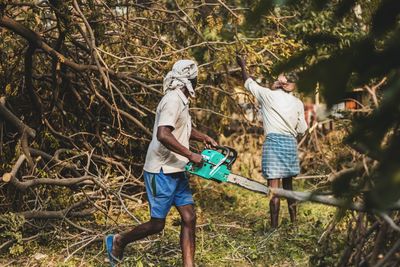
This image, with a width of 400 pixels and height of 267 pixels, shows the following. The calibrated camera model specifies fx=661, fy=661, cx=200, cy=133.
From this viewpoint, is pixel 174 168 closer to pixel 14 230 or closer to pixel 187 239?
pixel 187 239

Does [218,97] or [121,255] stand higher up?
[218,97]

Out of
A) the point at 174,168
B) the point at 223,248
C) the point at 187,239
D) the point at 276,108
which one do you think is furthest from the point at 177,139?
the point at 276,108

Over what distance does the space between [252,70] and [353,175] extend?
5.73 metres

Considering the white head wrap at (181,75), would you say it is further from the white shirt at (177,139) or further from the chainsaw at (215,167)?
the chainsaw at (215,167)

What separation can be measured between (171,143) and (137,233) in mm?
871

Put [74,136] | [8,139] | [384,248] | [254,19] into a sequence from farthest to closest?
[74,136]
[8,139]
[384,248]
[254,19]

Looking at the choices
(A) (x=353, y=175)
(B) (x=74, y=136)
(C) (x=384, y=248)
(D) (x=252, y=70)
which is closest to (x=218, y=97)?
(D) (x=252, y=70)

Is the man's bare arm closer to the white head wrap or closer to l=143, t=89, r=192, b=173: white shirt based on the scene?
l=143, t=89, r=192, b=173: white shirt

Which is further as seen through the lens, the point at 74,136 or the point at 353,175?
the point at 74,136

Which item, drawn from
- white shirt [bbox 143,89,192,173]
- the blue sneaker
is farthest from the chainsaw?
the blue sneaker

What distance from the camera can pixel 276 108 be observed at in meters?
6.98

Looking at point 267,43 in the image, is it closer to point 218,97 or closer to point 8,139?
point 218,97

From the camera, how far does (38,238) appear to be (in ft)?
20.9

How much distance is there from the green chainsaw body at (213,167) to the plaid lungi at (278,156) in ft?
6.24
